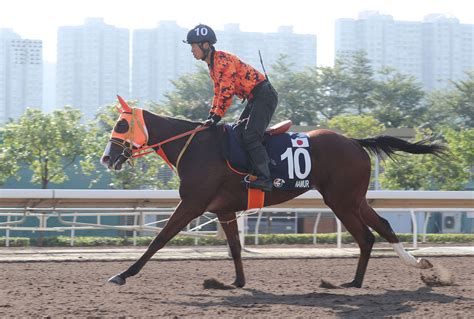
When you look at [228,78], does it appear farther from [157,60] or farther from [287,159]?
[157,60]

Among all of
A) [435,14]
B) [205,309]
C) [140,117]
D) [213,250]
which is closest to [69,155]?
[213,250]

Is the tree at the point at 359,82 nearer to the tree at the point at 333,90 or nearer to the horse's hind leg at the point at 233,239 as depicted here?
the tree at the point at 333,90

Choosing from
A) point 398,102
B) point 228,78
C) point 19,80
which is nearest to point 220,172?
point 228,78

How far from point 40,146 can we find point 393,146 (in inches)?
623

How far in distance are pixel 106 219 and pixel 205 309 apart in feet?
55.1

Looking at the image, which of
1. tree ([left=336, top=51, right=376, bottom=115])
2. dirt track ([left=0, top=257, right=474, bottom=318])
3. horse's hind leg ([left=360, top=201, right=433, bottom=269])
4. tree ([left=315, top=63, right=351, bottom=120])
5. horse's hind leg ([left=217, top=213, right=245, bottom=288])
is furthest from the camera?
tree ([left=336, top=51, right=376, bottom=115])

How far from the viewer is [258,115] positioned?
25.0 feet

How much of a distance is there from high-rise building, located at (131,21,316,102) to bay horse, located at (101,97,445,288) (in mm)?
112899

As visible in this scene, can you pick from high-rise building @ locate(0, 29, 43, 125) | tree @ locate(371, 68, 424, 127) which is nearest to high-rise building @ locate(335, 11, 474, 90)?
high-rise building @ locate(0, 29, 43, 125)

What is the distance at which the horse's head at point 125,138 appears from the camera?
7.82 metres

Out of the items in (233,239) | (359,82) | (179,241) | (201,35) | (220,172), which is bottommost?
(179,241)

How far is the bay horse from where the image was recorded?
24.8ft

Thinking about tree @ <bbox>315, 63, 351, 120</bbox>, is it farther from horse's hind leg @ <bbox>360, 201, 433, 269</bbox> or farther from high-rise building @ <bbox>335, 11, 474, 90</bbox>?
high-rise building @ <bbox>335, 11, 474, 90</bbox>

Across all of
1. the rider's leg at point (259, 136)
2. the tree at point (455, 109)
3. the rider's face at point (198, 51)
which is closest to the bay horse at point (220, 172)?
the rider's leg at point (259, 136)
